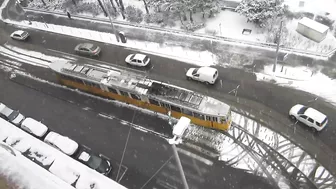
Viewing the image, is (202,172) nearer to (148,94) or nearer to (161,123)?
(161,123)

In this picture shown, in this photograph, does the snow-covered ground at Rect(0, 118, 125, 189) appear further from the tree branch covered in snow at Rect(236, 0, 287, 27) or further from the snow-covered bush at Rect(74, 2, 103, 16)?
the tree branch covered in snow at Rect(236, 0, 287, 27)

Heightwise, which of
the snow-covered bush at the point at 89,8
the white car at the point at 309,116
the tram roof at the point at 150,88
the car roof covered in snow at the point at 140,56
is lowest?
the tram roof at the point at 150,88

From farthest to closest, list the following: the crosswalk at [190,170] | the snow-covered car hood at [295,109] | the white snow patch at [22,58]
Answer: the white snow patch at [22,58] < the snow-covered car hood at [295,109] < the crosswalk at [190,170]

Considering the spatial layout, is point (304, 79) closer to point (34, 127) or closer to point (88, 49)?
point (88, 49)

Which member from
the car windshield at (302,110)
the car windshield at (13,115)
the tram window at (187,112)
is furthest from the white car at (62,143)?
the car windshield at (302,110)

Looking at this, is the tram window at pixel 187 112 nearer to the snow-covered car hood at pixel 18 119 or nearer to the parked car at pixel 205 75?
the parked car at pixel 205 75

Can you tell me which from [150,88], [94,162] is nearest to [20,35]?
[150,88]
